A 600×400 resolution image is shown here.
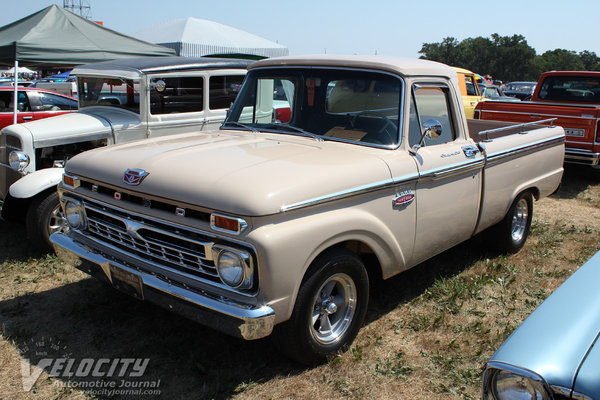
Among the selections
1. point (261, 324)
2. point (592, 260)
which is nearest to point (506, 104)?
point (592, 260)

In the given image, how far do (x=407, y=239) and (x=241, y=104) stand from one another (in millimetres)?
1868

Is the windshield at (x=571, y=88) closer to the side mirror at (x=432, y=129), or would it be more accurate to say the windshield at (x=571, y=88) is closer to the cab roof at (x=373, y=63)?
the cab roof at (x=373, y=63)

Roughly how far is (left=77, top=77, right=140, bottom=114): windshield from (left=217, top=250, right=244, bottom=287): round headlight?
3947mm

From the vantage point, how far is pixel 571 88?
9891mm

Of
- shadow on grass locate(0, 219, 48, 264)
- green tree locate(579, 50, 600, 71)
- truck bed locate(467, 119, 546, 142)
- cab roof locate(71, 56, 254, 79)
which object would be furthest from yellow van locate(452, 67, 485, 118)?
green tree locate(579, 50, 600, 71)

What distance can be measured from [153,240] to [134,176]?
401mm

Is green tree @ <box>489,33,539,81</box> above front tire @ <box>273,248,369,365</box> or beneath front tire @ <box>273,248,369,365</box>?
above

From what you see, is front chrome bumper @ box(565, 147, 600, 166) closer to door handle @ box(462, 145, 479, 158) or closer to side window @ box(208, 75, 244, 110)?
door handle @ box(462, 145, 479, 158)

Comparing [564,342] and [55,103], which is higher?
[55,103]

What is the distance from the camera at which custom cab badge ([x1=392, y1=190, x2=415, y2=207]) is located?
350cm

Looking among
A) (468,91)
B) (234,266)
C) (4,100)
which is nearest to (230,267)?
(234,266)

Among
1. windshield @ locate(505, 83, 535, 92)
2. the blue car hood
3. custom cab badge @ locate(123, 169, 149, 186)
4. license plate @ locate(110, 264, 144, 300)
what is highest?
windshield @ locate(505, 83, 535, 92)

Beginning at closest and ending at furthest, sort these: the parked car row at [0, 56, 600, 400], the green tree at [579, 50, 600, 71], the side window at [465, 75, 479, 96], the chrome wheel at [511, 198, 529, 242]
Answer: the parked car row at [0, 56, 600, 400], the chrome wheel at [511, 198, 529, 242], the side window at [465, 75, 479, 96], the green tree at [579, 50, 600, 71]

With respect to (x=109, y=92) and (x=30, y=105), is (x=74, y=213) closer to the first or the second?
(x=109, y=92)
